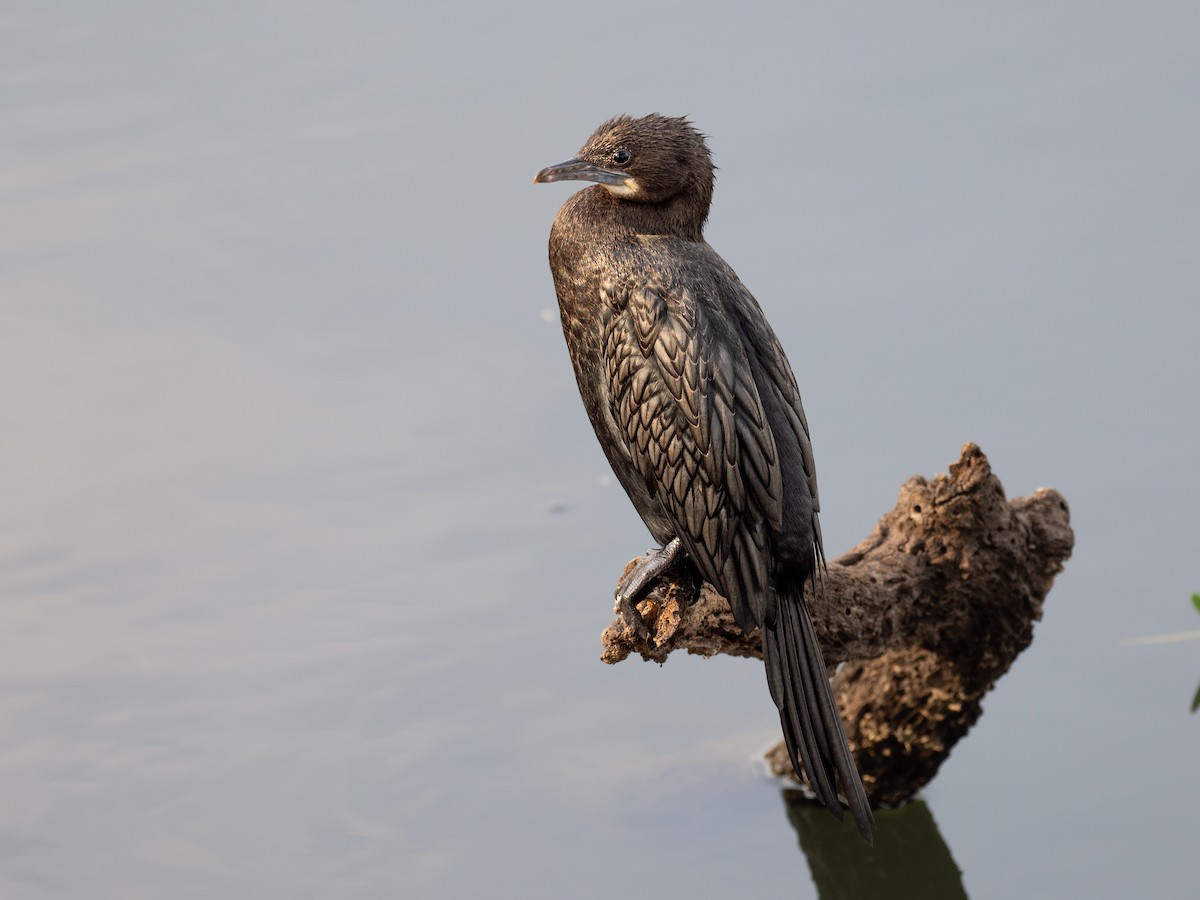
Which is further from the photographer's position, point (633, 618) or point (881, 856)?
point (881, 856)

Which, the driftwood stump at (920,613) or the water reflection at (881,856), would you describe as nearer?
the driftwood stump at (920,613)

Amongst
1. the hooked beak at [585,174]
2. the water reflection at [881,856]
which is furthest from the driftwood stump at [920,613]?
the hooked beak at [585,174]

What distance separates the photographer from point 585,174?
12.9 ft

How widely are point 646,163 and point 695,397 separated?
20.6 inches

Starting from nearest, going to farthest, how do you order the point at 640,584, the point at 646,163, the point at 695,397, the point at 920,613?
the point at 695,397 < the point at 646,163 < the point at 640,584 < the point at 920,613

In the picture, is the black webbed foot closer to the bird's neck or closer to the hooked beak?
the bird's neck

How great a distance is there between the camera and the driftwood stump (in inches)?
162

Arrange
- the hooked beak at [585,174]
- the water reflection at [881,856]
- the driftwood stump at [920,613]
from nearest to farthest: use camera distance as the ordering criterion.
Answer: the hooked beak at [585,174], the driftwood stump at [920,613], the water reflection at [881,856]

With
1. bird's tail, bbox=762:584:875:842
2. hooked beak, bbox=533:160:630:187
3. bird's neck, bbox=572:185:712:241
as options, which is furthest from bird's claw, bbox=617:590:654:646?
hooked beak, bbox=533:160:630:187

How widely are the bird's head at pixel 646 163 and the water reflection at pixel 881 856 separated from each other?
1.98 metres

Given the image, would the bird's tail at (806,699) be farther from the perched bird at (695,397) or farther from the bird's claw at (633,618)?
the bird's claw at (633,618)

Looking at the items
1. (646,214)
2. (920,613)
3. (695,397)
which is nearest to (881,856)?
(920,613)

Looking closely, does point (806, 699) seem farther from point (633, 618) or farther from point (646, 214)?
point (646, 214)

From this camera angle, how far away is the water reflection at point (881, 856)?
4902 millimetres
